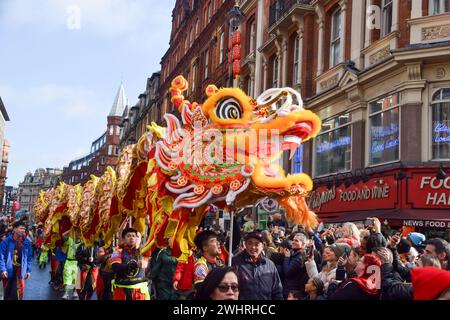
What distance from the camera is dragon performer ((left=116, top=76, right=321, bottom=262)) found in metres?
6.29

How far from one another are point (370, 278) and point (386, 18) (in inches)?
440

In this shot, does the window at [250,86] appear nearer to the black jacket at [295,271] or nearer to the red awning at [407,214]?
the red awning at [407,214]

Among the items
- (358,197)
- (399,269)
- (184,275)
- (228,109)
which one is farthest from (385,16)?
(399,269)

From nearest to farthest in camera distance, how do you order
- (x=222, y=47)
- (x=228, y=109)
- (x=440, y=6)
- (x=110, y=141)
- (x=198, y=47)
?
(x=228, y=109), (x=440, y=6), (x=222, y=47), (x=198, y=47), (x=110, y=141)

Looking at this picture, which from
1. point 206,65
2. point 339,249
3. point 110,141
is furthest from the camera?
point 110,141

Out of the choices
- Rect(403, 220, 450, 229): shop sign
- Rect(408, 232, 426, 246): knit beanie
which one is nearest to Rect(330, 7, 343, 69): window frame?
Rect(403, 220, 450, 229): shop sign

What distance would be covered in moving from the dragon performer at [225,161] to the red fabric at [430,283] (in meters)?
3.00

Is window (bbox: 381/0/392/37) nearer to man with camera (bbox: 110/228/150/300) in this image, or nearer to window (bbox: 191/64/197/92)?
man with camera (bbox: 110/228/150/300)

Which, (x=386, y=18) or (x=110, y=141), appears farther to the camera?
(x=110, y=141)

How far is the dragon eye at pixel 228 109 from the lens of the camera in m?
6.57

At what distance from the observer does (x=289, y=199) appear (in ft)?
20.5

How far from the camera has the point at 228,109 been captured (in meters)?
6.61

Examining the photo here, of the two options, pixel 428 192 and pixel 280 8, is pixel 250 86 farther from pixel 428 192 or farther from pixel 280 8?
pixel 428 192

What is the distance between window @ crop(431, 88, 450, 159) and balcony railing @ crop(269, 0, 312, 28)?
23.5 feet
